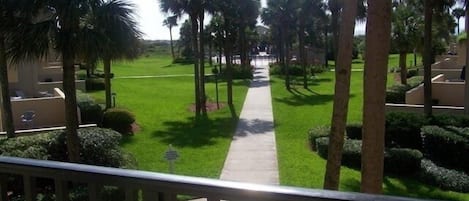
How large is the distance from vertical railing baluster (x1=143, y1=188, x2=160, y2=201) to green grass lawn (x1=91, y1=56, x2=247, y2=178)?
1296 centimetres

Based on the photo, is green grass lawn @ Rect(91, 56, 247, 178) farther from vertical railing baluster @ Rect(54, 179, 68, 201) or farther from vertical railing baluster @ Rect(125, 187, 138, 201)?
vertical railing baluster @ Rect(125, 187, 138, 201)

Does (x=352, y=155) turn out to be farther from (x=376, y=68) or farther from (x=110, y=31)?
(x=376, y=68)

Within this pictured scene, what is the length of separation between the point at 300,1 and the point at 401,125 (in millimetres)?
25268

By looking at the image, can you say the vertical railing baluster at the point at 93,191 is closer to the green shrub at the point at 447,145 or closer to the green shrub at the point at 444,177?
the green shrub at the point at 444,177

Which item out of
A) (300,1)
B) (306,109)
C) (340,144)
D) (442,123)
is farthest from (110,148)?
(300,1)

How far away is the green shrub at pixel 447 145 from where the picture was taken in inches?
648

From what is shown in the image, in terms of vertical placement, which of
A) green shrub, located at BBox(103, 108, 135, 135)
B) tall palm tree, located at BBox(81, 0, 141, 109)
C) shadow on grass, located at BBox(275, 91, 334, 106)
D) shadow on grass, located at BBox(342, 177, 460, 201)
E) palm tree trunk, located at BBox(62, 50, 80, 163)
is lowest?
shadow on grass, located at BBox(342, 177, 460, 201)

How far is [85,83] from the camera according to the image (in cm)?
4422

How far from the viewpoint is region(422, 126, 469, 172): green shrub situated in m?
16.5

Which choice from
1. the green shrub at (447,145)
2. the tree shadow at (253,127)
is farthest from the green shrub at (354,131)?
the tree shadow at (253,127)

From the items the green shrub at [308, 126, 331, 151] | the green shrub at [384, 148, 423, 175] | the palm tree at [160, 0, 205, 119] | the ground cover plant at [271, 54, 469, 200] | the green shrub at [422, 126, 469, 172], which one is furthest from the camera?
the palm tree at [160, 0, 205, 119]

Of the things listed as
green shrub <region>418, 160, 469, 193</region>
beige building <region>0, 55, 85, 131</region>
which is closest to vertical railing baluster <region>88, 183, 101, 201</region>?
green shrub <region>418, 160, 469, 193</region>

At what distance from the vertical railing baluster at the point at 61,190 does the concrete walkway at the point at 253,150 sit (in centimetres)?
905

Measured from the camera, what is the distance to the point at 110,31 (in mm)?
12742
